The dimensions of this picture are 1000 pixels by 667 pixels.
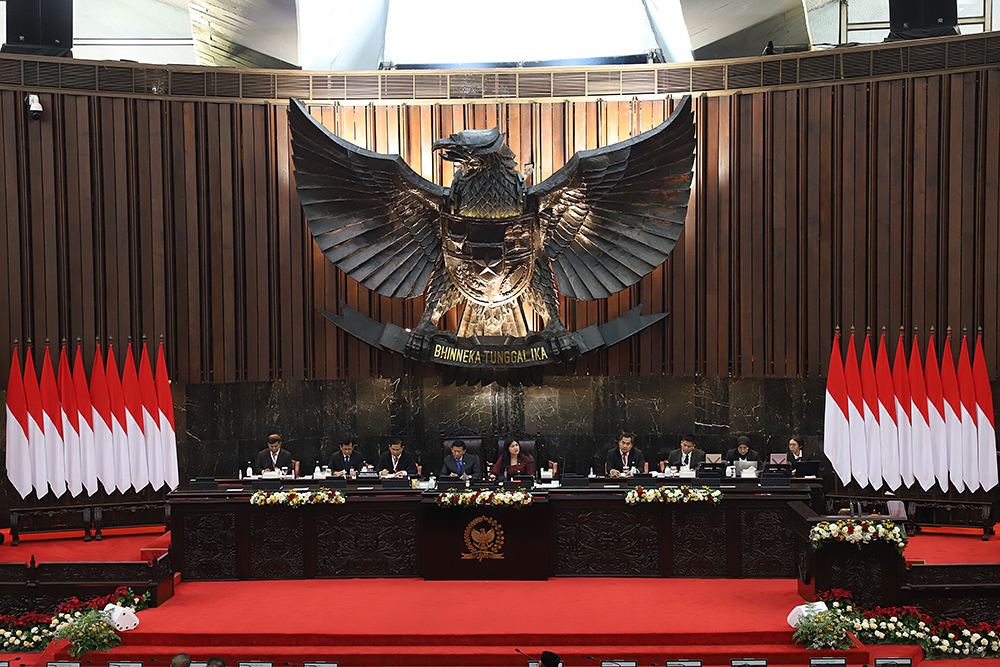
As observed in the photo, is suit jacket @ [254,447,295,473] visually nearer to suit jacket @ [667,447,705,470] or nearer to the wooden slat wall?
the wooden slat wall

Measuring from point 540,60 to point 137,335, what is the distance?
5975 mm

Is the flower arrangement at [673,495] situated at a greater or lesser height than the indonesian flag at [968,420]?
lesser

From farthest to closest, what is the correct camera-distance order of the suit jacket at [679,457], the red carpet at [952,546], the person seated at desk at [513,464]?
the suit jacket at [679,457]
the person seated at desk at [513,464]
the red carpet at [952,546]

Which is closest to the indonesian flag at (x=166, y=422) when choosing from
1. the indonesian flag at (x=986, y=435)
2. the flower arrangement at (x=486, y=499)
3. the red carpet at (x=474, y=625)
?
the red carpet at (x=474, y=625)

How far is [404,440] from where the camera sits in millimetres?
11609

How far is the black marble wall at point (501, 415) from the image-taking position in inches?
440

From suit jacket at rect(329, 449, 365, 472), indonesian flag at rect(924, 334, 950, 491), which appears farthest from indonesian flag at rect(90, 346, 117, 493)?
indonesian flag at rect(924, 334, 950, 491)

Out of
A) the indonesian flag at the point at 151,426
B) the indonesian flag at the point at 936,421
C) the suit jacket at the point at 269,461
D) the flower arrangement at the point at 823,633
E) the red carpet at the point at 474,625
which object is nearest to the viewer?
the flower arrangement at the point at 823,633

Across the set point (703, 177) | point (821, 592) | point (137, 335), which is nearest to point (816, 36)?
point (703, 177)

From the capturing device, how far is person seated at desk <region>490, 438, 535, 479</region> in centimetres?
960

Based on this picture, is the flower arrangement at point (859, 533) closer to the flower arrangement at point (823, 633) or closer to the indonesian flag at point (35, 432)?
the flower arrangement at point (823, 633)

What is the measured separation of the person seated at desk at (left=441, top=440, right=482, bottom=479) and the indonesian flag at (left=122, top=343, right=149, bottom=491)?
10.1ft

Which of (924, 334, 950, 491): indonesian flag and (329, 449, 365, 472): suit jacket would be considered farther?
(329, 449, 365, 472): suit jacket

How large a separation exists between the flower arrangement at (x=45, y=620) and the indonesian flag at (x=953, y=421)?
757cm
